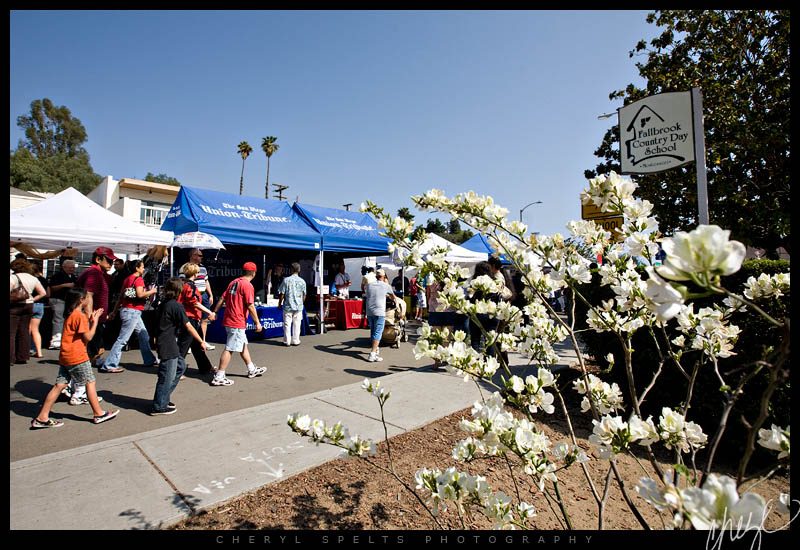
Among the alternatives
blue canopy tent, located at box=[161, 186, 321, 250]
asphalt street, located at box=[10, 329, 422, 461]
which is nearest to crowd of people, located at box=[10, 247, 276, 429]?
asphalt street, located at box=[10, 329, 422, 461]

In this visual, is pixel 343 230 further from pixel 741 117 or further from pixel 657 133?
pixel 741 117

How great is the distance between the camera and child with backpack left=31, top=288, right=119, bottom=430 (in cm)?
385

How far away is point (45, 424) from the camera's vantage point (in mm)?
3834

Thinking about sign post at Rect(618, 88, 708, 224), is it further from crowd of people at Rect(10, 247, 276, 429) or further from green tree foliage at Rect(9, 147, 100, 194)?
green tree foliage at Rect(9, 147, 100, 194)

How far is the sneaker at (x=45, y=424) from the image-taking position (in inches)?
150

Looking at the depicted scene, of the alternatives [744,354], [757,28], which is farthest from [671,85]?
[744,354]

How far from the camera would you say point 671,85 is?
11.0m

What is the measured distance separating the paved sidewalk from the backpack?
15.8 feet

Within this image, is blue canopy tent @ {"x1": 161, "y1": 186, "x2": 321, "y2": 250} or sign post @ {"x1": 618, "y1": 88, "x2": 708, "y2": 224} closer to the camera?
sign post @ {"x1": 618, "y1": 88, "x2": 708, "y2": 224}

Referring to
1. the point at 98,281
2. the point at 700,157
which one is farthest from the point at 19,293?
the point at 700,157

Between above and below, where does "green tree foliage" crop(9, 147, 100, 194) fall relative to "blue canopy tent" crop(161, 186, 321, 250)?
above

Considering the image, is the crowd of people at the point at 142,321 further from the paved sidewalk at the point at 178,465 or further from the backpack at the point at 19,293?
the paved sidewalk at the point at 178,465

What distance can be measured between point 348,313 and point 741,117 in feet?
37.9
